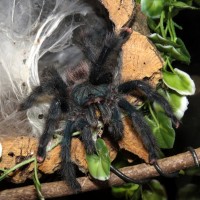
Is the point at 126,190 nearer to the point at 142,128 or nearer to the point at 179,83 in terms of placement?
the point at 142,128

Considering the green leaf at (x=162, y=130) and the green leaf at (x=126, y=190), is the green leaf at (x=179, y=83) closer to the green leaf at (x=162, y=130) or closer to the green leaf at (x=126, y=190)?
the green leaf at (x=162, y=130)

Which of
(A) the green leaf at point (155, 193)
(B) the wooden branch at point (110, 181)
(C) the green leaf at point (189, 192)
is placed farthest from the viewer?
(C) the green leaf at point (189, 192)

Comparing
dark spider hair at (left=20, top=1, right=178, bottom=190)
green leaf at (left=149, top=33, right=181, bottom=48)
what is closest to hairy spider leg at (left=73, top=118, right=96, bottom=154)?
dark spider hair at (left=20, top=1, right=178, bottom=190)

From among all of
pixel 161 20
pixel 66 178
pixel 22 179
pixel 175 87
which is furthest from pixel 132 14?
pixel 22 179

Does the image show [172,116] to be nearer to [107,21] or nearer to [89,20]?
[107,21]

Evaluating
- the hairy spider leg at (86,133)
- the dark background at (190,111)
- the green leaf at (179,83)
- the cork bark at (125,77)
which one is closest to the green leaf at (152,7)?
the cork bark at (125,77)

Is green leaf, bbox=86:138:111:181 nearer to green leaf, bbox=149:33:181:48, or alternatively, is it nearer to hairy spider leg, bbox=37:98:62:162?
hairy spider leg, bbox=37:98:62:162
